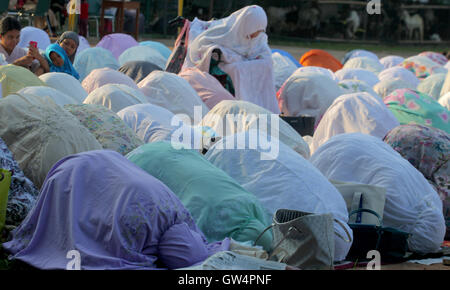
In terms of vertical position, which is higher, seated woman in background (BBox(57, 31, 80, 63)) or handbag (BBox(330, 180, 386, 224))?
seated woman in background (BBox(57, 31, 80, 63))

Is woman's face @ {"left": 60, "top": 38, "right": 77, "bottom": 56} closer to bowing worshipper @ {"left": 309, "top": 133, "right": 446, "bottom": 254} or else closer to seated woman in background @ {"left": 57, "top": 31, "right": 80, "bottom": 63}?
seated woman in background @ {"left": 57, "top": 31, "right": 80, "bottom": 63}

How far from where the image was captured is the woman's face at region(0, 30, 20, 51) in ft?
23.8

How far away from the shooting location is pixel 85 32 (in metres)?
12.7

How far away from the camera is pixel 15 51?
7480 millimetres

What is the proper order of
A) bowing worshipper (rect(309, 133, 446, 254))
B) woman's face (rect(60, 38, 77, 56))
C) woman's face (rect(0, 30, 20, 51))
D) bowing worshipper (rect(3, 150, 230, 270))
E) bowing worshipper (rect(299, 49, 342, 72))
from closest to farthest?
bowing worshipper (rect(3, 150, 230, 270)) → bowing worshipper (rect(309, 133, 446, 254)) → woman's face (rect(0, 30, 20, 51)) → woman's face (rect(60, 38, 77, 56)) → bowing worshipper (rect(299, 49, 342, 72))

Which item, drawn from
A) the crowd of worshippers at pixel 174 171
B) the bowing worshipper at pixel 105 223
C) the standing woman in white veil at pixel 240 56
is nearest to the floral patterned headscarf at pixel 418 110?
the crowd of worshippers at pixel 174 171

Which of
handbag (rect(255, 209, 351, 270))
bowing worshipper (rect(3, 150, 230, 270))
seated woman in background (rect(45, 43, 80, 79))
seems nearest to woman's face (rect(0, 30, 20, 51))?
seated woman in background (rect(45, 43, 80, 79))

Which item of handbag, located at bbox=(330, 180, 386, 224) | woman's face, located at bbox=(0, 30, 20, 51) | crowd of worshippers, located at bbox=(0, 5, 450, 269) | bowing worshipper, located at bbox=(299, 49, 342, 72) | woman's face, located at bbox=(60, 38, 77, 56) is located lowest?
bowing worshipper, located at bbox=(299, 49, 342, 72)

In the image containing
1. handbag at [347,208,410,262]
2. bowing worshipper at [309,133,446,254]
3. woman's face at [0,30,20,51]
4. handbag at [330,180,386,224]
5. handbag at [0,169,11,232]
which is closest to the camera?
handbag at [0,169,11,232]

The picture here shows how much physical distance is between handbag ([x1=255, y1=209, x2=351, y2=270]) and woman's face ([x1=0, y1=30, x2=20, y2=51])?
14.9 feet

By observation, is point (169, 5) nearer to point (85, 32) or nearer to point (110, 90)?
point (85, 32)

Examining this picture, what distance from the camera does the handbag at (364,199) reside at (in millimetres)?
4336

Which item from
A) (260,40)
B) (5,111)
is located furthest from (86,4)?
(5,111)
